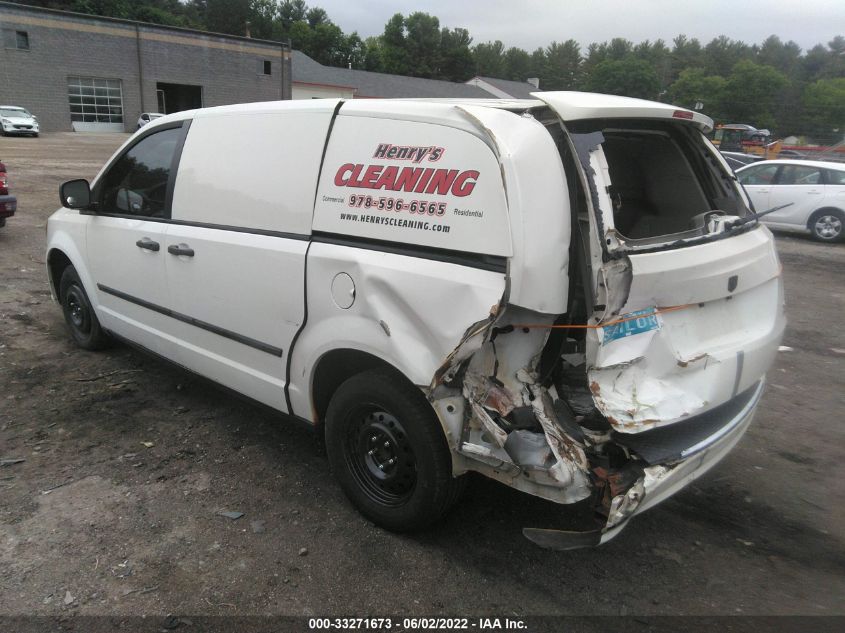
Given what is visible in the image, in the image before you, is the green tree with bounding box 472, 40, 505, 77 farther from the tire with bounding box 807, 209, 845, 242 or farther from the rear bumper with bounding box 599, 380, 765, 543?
the rear bumper with bounding box 599, 380, 765, 543

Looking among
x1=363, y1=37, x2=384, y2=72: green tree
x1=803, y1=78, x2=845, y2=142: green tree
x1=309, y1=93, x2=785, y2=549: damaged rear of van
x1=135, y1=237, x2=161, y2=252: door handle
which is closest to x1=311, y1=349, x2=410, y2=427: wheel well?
x1=309, y1=93, x2=785, y2=549: damaged rear of van

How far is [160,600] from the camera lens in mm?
2637

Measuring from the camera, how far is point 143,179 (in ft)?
14.1

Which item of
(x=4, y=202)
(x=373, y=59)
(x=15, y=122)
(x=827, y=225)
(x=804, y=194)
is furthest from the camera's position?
(x=373, y=59)

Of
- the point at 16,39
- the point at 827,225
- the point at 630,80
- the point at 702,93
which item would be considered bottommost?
the point at 827,225

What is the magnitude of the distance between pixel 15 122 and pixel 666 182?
123 ft

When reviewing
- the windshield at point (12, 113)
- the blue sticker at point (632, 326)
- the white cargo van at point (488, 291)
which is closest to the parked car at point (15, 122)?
the windshield at point (12, 113)

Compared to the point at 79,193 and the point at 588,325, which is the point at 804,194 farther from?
the point at 79,193

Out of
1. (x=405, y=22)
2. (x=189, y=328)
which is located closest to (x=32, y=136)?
(x=189, y=328)

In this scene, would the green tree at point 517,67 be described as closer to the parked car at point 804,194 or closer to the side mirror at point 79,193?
the parked car at point 804,194

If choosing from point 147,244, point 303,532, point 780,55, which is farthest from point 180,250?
point 780,55

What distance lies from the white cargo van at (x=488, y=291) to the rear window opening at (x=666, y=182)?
0.04 ft

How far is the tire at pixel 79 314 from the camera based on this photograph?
512 centimetres

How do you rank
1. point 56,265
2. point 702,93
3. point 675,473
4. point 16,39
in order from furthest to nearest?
point 702,93 → point 16,39 → point 56,265 → point 675,473
